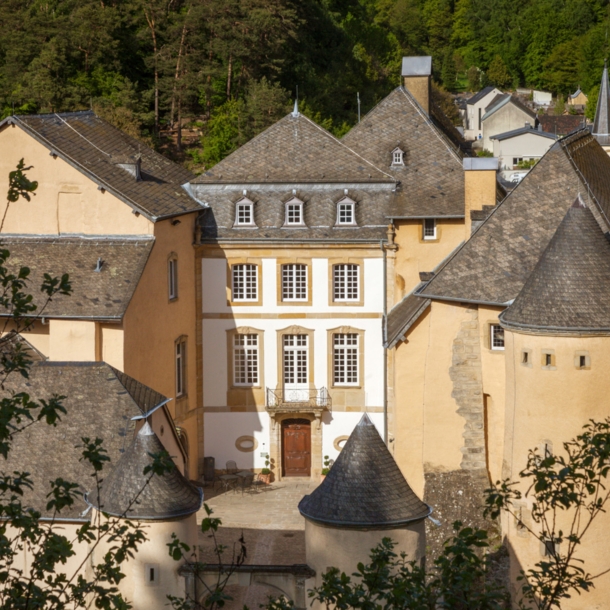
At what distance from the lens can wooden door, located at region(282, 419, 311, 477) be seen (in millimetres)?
49938

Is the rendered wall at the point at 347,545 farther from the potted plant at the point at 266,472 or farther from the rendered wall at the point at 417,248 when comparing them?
the potted plant at the point at 266,472

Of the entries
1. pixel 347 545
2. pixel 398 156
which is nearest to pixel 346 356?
pixel 398 156

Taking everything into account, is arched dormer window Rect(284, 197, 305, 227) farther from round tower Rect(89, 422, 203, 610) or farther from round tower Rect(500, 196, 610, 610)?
round tower Rect(89, 422, 203, 610)

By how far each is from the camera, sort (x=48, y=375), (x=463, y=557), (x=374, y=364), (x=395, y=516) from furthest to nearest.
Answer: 1. (x=374, y=364)
2. (x=48, y=375)
3. (x=395, y=516)
4. (x=463, y=557)

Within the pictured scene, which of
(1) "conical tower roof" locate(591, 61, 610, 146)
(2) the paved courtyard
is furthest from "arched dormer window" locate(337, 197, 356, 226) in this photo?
(1) "conical tower roof" locate(591, 61, 610, 146)

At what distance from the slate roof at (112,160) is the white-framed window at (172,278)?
5.48ft

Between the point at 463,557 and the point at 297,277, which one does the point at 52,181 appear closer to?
the point at 297,277

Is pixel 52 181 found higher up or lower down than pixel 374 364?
higher up

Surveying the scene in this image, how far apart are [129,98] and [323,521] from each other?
43749mm

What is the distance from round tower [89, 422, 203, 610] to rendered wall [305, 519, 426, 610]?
2657 mm

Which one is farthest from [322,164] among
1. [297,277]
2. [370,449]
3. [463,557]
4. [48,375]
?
[463,557]

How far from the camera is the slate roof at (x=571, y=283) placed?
3359 centimetres

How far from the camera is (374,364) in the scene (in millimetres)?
49312

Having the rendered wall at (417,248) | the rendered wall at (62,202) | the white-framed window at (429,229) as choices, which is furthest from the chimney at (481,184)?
the rendered wall at (62,202)
